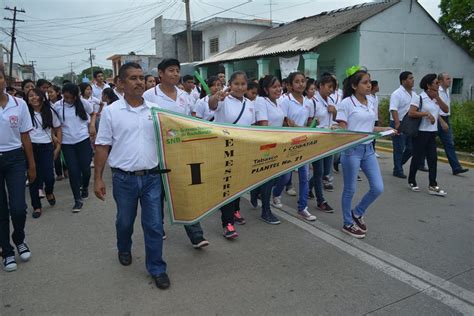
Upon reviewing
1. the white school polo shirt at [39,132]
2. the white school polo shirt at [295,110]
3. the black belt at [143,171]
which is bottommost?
the black belt at [143,171]

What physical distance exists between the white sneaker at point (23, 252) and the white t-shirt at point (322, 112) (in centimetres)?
388

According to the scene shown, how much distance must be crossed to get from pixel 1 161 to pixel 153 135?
149 cm

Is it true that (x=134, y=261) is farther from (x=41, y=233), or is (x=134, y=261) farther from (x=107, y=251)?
(x=41, y=233)

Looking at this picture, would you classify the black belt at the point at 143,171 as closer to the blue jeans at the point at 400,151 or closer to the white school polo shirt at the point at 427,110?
the white school polo shirt at the point at 427,110

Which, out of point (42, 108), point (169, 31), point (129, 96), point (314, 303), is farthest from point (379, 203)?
point (169, 31)

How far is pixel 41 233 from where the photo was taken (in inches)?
186

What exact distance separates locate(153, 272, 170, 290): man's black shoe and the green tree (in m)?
21.5

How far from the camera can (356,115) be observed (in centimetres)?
432

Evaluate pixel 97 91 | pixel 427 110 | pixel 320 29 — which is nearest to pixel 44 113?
pixel 97 91

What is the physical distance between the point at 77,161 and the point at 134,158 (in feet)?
9.40

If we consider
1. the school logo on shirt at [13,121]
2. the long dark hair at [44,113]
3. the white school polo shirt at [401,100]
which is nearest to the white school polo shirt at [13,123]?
the school logo on shirt at [13,121]

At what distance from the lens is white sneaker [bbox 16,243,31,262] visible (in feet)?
12.8

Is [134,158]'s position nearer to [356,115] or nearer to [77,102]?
[356,115]

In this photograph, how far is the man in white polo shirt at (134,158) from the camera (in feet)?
10.5
